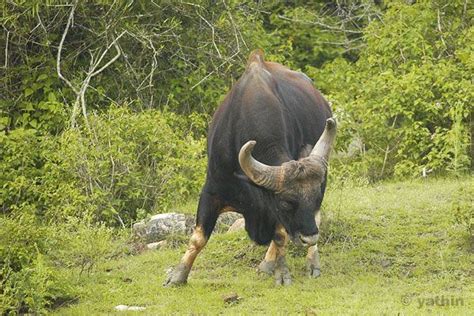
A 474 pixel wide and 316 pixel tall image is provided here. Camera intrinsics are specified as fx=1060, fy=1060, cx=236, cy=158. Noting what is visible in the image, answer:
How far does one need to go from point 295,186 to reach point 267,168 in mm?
268

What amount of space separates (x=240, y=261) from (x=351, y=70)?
19.0 feet

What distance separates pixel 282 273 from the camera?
905cm

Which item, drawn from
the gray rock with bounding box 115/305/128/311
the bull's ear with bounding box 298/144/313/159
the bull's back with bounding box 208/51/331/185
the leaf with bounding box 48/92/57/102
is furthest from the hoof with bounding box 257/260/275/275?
the leaf with bounding box 48/92/57/102

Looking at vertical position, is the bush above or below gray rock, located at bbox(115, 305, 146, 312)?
below

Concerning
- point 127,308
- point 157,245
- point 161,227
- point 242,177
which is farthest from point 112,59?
point 127,308

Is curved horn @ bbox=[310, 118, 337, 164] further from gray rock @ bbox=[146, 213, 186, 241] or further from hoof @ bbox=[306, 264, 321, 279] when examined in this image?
gray rock @ bbox=[146, 213, 186, 241]

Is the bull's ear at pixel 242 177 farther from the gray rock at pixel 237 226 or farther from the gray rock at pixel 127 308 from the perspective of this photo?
the gray rock at pixel 237 226

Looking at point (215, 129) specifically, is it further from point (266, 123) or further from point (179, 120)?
point (179, 120)

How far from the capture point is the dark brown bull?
27.8ft

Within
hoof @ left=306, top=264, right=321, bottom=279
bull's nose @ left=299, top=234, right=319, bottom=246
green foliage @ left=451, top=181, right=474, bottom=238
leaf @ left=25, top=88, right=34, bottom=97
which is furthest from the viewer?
leaf @ left=25, top=88, right=34, bottom=97

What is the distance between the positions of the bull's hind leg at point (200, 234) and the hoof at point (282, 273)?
0.68 metres

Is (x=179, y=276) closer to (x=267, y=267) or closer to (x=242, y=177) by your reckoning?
(x=267, y=267)

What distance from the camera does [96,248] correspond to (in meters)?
9.29

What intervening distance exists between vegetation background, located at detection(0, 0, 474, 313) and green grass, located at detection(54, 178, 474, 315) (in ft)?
1.48
